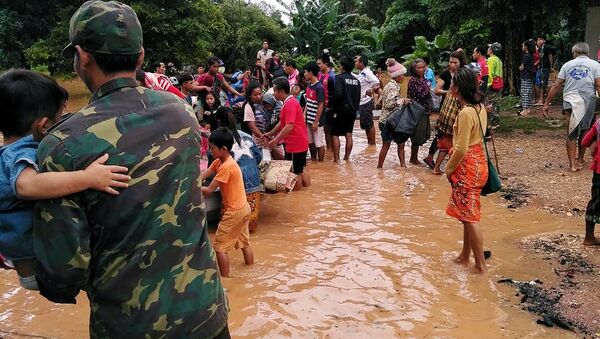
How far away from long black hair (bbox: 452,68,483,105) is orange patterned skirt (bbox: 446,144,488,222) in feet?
1.40

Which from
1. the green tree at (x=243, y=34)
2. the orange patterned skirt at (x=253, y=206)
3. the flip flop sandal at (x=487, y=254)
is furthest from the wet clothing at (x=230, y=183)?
the green tree at (x=243, y=34)

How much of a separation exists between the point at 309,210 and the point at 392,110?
2852mm

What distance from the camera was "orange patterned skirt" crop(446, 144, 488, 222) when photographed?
5047 mm

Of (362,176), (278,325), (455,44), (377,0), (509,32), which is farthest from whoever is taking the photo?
(377,0)

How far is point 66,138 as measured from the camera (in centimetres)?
171

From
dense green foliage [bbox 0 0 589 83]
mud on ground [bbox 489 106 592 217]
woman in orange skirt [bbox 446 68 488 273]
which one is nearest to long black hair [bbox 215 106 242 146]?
woman in orange skirt [bbox 446 68 488 273]

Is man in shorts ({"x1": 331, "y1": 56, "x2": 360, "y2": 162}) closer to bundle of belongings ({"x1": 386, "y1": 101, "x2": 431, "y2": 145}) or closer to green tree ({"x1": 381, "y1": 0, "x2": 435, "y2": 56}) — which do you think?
bundle of belongings ({"x1": 386, "y1": 101, "x2": 431, "y2": 145})

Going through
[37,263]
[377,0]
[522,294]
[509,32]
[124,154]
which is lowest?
[522,294]

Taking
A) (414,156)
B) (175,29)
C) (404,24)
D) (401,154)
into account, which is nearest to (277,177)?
(401,154)

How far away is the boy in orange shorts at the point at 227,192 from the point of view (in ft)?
16.1

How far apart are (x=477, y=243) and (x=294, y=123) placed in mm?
3308

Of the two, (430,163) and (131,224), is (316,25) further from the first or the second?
(131,224)

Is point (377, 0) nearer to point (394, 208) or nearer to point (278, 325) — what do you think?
point (394, 208)

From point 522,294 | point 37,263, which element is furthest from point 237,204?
point 37,263
